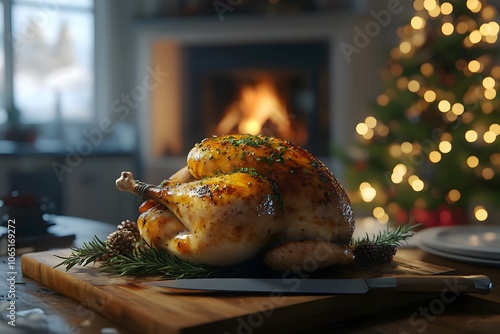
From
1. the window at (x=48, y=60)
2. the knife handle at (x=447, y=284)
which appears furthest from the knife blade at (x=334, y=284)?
the window at (x=48, y=60)

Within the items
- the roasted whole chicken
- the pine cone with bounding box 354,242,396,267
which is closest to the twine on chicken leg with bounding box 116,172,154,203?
the roasted whole chicken

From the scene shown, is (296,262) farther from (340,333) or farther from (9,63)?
(9,63)

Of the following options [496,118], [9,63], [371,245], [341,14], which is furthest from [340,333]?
[9,63]

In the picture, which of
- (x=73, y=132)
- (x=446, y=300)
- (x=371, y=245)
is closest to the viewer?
(x=446, y=300)

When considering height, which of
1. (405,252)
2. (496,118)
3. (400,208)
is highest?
(496,118)

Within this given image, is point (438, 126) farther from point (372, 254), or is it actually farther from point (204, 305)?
point (204, 305)

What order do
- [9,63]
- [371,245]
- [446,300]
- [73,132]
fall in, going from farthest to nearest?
[73,132] → [9,63] → [371,245] → [446,300]

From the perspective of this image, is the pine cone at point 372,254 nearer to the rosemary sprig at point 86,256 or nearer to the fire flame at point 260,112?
the rosemary sprig at point 86,256

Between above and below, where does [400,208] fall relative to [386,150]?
below
